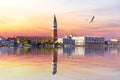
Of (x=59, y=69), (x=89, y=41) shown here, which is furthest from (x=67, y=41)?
(x=59, y=69)

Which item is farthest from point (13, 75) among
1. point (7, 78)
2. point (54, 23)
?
Result: point (54, 23)

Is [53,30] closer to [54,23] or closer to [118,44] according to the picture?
[54,23]

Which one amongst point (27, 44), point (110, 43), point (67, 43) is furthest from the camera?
point (110, 43)

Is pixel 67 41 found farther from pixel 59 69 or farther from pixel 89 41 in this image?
pixel 59 69

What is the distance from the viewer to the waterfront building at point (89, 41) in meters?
97.8

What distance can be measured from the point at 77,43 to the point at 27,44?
82.5ft

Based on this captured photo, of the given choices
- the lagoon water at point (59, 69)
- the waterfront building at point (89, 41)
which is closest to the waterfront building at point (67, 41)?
the waterfront building at point (89, 41)

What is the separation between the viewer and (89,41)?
322 ft

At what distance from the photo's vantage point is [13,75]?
11289mm

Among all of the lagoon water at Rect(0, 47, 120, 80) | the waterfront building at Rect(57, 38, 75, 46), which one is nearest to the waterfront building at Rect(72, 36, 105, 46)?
the waterfront building at Rect(57, 38, 75, 46)

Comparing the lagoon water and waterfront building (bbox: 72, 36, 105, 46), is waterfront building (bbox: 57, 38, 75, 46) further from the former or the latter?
the lagoon water

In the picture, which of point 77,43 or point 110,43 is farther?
point 110,43

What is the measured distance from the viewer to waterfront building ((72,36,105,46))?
9784cm

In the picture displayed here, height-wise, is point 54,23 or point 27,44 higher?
point 54,23
